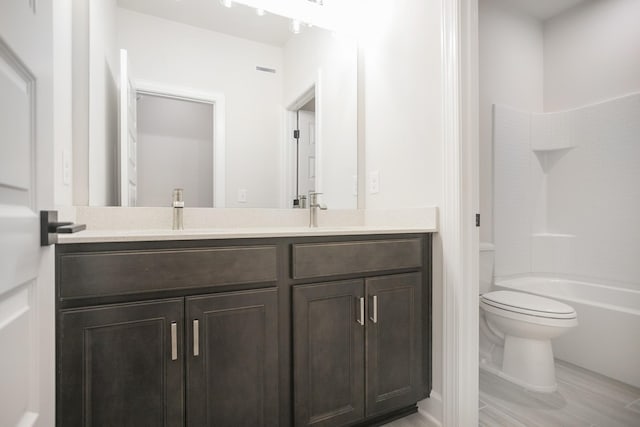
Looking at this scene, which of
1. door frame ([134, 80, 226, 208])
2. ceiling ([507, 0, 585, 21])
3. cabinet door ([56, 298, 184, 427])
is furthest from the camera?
ceiling ([507, 0, 585, 21])

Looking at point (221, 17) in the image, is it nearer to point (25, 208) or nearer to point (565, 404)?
point (25, 208)

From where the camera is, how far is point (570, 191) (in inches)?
102

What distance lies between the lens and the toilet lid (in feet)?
5.73

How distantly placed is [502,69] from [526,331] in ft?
6.32

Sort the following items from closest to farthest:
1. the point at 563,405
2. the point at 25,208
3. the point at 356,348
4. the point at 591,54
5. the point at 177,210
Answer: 1. the point at 25,208
2. the point at 356,348
3. the point at 177,210
4. the point at 563,405
5. the point at 591,54

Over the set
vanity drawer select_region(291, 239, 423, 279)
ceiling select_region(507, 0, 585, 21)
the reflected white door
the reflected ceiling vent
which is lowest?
vanity drawer select_region(291, 239, 423, 279)

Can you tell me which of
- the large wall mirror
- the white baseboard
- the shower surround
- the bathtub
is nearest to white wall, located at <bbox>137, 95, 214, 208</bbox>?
the large wall mirror

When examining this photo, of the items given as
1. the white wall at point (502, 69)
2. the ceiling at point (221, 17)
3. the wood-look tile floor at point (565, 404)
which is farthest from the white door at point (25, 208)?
the white wall at point (502, 69)

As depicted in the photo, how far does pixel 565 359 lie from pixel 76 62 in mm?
3166

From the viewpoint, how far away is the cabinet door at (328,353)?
122 cm

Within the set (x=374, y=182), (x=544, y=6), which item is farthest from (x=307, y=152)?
(x=544, y=6)

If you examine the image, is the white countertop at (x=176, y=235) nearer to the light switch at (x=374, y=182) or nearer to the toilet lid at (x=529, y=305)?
the light switch at (x=374, y=182)

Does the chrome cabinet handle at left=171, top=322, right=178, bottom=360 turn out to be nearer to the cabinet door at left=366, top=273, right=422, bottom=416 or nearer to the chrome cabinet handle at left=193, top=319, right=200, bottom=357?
the chrome cabinet handle at left=193, top=319, right=200, bottom=357

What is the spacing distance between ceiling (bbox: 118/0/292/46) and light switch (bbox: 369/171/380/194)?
0.89 m
